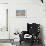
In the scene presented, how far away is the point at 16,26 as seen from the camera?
2.64 m

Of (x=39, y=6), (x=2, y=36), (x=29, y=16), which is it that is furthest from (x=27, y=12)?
(x=2, y=36)

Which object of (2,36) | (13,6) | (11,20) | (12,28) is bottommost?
(2,36)

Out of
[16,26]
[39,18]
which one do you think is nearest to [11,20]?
[16,26]

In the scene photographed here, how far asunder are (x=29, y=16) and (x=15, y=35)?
560 mm

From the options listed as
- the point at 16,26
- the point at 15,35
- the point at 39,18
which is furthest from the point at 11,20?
the point at 39,18

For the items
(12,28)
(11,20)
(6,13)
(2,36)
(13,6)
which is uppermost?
(13,6)

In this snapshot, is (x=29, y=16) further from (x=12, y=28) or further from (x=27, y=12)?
(x=12, y=28)

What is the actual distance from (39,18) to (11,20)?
669mm

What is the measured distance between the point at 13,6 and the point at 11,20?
34cm

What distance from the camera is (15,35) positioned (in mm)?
2537

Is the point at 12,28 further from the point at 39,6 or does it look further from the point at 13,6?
the point at 39,6

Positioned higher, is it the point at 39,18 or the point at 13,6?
the point at 13,6

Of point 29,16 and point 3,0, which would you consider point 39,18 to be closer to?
point 29,16

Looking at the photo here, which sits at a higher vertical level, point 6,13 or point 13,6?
point 13,6
